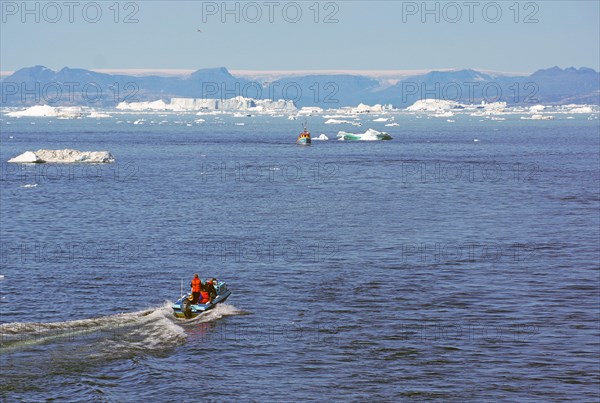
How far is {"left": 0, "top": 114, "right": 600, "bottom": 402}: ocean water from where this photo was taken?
3097 cm

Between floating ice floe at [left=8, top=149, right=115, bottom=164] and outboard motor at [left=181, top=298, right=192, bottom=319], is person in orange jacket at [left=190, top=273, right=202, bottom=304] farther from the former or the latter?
floating ice floe at [left=8, top=149, right=115, bottom=164]

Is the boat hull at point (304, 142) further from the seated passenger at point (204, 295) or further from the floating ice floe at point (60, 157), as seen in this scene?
the seated passenger at point (204, 295)

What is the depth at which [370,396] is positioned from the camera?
29359mm

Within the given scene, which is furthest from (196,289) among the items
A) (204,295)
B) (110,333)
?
(110,333)

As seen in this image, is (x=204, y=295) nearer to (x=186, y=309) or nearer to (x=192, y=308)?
(x=192, y=308)

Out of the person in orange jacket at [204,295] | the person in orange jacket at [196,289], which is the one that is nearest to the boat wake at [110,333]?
the person in orange jacket at [204,295]

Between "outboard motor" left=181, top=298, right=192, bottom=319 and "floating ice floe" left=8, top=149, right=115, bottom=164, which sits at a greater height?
"floating ice floe" left=8, top=149, right=115, bottom=164

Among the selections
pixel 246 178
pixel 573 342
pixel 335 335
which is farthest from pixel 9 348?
pixel 246 178

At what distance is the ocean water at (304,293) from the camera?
102ft

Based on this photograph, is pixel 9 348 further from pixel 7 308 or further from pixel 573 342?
pixel 573 342

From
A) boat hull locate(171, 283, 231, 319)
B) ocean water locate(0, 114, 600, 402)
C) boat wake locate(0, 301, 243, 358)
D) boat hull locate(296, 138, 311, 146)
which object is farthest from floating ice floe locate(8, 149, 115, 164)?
boat wake locate(0, 301, 243, 358)

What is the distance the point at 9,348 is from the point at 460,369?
17.3 meters

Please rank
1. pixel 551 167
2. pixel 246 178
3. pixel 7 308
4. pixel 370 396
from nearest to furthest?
1. pixel 370 396
2. pixel 7 308
3. pixel 246 178
4. pixel 551 167

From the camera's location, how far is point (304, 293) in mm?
43562
